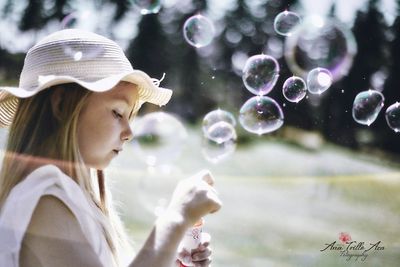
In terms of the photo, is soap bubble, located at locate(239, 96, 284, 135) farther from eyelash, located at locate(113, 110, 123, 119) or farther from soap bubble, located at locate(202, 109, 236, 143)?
eyelash, located at locate(113, 110, 123, 119)

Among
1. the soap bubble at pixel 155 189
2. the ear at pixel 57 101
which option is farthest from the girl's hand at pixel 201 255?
the soap bubble at pixel 155 189

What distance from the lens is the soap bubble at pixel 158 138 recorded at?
70.9 inches

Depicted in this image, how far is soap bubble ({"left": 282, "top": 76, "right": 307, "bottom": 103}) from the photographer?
2.42m

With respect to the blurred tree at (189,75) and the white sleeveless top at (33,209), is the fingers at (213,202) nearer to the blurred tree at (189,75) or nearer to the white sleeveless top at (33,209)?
the white sleeveless top at (33,209)

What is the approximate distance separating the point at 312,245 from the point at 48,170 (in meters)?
3.21

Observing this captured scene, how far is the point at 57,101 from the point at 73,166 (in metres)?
0.14

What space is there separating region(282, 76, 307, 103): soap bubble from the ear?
1379 millimetres

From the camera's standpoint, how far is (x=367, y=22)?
8.04 metres

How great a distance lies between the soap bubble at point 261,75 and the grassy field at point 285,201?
582mm

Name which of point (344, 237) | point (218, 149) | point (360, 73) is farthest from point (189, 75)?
point (218, 149)

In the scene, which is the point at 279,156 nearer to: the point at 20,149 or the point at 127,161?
the point at 127,161

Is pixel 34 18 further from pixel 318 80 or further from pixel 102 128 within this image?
pixel 102 128

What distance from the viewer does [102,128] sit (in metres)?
1.16

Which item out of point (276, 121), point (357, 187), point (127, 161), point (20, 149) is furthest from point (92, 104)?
point (127, 161)
